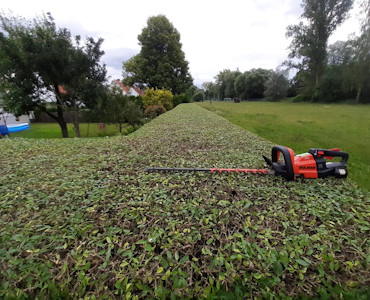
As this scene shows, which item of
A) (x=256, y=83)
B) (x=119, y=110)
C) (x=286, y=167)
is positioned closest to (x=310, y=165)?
(x=286, y=167)

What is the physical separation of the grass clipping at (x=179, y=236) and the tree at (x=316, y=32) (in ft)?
138

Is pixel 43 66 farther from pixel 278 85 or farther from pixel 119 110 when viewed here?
pixel 278 85

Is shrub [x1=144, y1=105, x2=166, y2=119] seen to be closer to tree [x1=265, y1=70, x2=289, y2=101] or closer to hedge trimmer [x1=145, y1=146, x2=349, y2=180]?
hedge trimmer [x1=145, y1=146, x2=349, y2=180]

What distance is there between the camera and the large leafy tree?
9336 mm

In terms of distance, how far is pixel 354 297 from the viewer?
1058mm

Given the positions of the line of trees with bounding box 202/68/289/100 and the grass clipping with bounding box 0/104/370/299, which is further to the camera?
the line of trees with bounding box 202/68/289/100

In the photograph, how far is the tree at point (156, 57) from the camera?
1176 inches

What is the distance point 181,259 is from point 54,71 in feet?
40.2

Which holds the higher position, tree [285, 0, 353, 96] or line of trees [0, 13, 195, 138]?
tree [285, 0, 353, 96]

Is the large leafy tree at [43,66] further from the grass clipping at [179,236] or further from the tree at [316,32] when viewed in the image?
the tree at [316,32]

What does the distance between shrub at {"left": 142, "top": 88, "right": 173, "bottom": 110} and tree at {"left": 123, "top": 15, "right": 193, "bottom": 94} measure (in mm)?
6218

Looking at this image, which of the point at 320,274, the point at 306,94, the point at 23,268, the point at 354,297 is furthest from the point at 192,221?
the point at 306,94

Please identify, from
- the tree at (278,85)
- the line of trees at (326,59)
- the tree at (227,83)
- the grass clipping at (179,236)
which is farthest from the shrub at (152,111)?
the tree at (227,83)

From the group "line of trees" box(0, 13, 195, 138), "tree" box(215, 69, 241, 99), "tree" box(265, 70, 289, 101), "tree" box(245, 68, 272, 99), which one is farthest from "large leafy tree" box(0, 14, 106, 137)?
"tree" box(215, 69, 241, 99)
